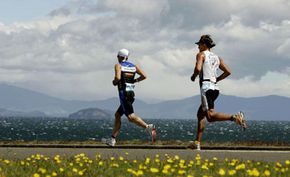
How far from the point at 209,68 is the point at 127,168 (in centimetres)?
398

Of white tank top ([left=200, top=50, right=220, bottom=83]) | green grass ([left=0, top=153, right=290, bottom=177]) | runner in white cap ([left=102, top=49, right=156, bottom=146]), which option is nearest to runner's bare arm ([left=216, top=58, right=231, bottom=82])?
white tank top ([left=200, top=50, right=220, bottom=83])

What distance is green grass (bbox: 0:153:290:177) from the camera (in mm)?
7000

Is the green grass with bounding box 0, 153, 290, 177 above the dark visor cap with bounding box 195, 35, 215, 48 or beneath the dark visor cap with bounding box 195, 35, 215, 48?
beneath

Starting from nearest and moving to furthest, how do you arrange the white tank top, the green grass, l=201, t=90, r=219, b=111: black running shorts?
the green grass → l=201, t=90, r=219, b=111: black running shorts → the white tank top

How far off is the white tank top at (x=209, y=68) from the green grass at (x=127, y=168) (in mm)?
2848

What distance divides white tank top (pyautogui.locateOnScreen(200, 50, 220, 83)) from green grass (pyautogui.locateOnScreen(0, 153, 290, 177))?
9.34 ft

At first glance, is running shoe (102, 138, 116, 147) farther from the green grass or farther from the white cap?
the green grass

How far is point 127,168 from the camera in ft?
24.9

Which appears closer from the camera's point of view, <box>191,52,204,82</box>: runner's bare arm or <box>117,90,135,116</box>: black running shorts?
<box>191,52,204,82</box>: runner's bare arm

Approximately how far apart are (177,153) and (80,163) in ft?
8.74

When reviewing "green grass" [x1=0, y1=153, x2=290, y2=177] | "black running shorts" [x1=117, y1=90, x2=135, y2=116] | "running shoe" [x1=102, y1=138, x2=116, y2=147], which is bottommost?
"green grass" [x1=0, y1=153, x2=290, y2=177]

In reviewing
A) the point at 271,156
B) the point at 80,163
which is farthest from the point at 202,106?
the point at 80,163

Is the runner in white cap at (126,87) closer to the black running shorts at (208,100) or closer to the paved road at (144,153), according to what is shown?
the paved road at (144,153)

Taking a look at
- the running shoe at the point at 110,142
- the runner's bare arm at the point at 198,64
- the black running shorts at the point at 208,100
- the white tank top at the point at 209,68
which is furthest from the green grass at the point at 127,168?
the running shoe at the point at 110,142
